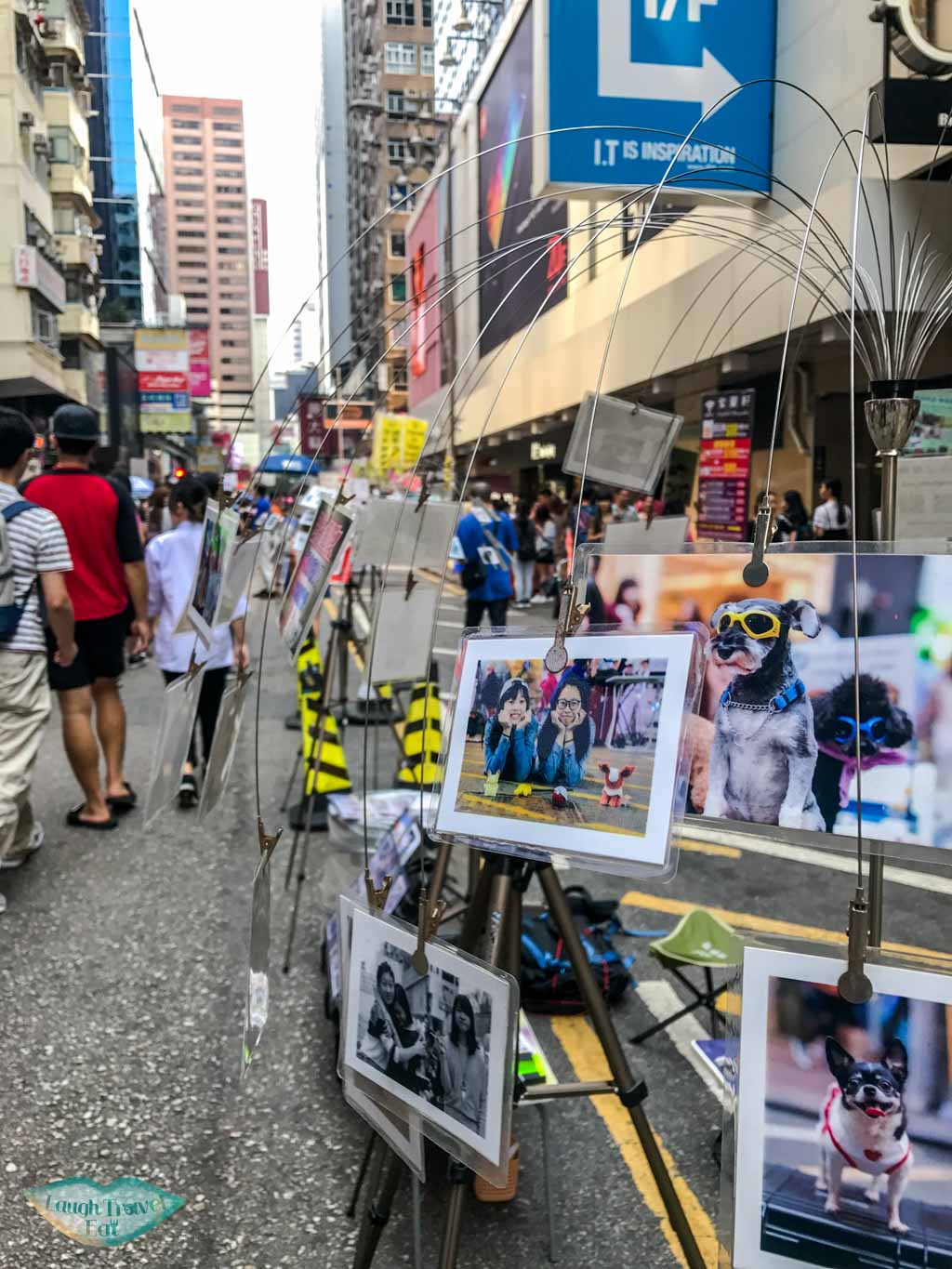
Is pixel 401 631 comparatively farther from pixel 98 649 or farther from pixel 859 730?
pixel 859 730

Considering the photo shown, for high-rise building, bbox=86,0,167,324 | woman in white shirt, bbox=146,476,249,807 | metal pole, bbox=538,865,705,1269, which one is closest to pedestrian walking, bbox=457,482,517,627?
woman in white shirt, bbox=146,476,249,807

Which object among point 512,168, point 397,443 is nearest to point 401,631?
point 397,443

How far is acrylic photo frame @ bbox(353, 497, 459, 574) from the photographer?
12.1 ft

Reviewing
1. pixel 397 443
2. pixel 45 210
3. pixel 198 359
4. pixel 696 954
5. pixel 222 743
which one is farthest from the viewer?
pixel 198 359

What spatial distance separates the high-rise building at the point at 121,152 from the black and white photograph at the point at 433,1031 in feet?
142

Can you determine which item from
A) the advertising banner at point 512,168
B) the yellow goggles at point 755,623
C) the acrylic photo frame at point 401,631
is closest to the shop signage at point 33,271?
the advertising banner at point 512,168

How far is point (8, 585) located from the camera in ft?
13.2

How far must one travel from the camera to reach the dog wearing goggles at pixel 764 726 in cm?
134

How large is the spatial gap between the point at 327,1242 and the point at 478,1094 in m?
1.11

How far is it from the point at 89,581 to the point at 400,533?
175 cm

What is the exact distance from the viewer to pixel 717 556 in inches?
58.8

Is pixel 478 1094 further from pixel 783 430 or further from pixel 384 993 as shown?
pixel 783 430

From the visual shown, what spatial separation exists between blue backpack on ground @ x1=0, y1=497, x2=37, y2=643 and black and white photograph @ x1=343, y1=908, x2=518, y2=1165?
2.86 meters

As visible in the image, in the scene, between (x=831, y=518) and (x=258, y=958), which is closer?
(x=258, y=958)
